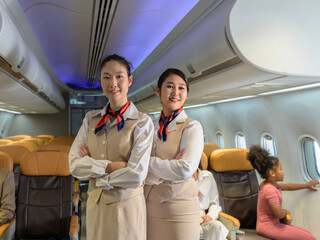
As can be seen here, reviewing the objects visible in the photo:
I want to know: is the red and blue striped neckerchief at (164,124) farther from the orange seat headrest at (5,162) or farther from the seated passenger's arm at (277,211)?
the orange seat headrest at (5,162)

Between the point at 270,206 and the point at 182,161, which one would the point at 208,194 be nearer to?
the point at 270,206

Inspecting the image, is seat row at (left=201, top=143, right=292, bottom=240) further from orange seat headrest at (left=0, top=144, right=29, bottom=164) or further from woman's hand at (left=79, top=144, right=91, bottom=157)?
orange seat headrest at (left=0, top=144, right=29, bottom=164)

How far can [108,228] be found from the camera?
1393mm

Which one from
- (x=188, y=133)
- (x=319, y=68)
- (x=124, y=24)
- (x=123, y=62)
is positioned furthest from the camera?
(x=124, y=24)

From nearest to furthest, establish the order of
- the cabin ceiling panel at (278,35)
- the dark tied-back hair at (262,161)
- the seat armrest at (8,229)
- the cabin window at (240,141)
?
the cabin ceiling panel at (278,35) < the seat armrest at (8,229) < the dark tied-back hair at (262,161) < the cabin window at (240,141)

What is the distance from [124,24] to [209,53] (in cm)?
194

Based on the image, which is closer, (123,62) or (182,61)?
(123,62)

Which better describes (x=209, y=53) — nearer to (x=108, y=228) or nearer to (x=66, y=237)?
(x=108, y=228)

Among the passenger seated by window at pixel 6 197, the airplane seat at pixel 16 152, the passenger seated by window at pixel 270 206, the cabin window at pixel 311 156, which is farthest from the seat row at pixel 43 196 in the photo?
the cabin window at pixel 311 156

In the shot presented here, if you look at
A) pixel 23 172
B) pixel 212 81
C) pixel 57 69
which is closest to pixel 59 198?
pixel 23 172

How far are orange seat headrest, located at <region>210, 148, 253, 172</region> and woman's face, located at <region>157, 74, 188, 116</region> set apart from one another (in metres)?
2.08

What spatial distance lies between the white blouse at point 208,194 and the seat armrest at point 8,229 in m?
2.10

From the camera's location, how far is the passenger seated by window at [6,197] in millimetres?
2807

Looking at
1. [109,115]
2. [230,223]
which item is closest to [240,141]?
[230,223]
